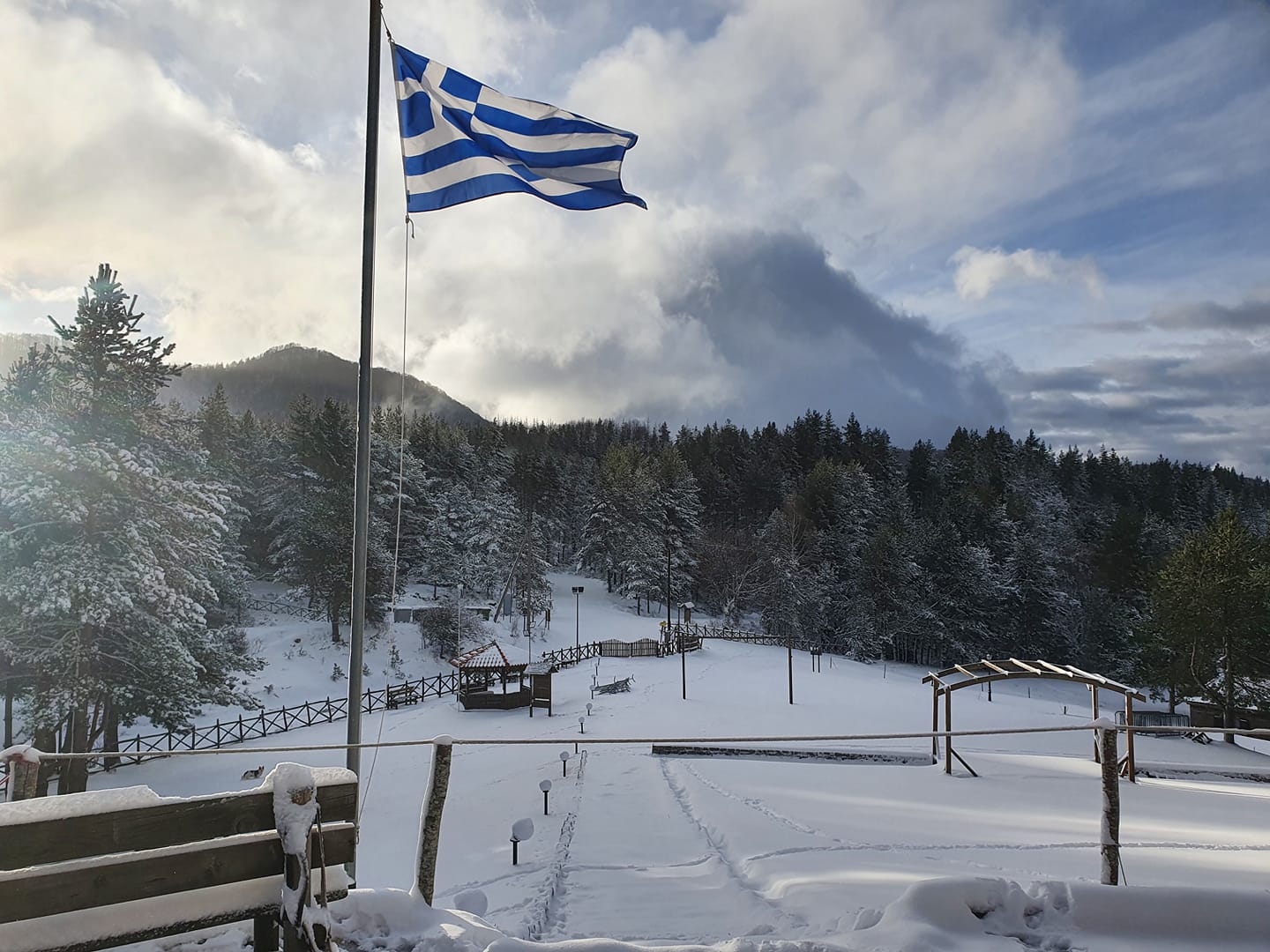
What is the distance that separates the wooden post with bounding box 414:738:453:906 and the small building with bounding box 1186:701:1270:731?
126 ft

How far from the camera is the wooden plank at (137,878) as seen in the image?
9.55 feet

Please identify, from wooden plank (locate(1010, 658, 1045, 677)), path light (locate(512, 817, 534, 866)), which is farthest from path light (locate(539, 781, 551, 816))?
wooden plank (locate(1010, 658, 1045, 677))

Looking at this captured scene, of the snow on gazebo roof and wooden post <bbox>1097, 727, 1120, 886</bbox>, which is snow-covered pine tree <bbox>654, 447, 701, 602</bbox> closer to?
the snow on gazebo roof

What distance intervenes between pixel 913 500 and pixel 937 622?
27752mm

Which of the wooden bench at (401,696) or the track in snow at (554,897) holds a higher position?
the track in snow at (554,897)

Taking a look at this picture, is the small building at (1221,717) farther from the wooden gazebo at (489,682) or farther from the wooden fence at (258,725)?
the wooden fence at (258,725)

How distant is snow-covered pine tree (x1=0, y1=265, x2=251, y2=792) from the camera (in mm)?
17281

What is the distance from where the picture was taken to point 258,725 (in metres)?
27.9

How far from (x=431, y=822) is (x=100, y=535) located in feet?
61.6

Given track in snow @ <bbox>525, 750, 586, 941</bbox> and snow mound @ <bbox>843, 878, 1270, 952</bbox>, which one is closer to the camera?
snow mound @ <bbox>843, 878, 1270, 952</bbox>

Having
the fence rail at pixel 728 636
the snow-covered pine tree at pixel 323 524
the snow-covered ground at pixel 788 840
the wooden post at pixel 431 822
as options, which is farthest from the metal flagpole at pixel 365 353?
the fence rail at pixel 728 636

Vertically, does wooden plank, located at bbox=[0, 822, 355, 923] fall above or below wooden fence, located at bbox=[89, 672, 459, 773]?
above

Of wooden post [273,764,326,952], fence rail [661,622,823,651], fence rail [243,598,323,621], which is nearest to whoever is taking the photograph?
wooden post [273,764,326,952]

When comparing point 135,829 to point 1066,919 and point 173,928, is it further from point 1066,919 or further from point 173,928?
point 1066,919
